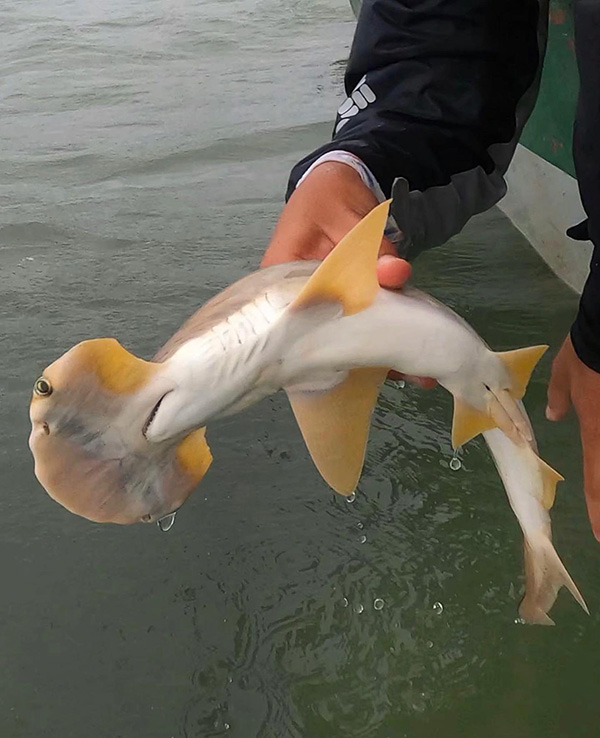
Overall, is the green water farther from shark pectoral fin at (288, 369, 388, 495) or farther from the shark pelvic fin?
the shark pelvic fin

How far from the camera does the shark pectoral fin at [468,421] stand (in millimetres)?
1146

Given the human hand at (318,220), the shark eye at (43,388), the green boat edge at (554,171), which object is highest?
the shark eye at (43,388)

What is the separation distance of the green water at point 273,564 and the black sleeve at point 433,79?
63cm

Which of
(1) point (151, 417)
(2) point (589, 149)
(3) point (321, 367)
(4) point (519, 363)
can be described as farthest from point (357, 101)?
(1) point (151, 417)

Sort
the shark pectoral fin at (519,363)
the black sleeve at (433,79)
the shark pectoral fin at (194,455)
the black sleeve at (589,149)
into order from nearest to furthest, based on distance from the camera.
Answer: the shark pectoral fin at (194,455), the shark pectoral fin at (519,363), the black sleeve at (589,149), the black sleeve at (433,79)

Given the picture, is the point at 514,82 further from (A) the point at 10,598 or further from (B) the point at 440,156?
(A) the point at 10,598

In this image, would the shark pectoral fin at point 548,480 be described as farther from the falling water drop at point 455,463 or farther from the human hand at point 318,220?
the falling water drop at point 455,463

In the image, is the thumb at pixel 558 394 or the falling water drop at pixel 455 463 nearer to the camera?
the thumb at pixel 558 394

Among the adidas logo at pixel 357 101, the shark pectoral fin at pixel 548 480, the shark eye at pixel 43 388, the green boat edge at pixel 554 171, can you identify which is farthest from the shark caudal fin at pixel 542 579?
the green boat edge at pixel 554 171

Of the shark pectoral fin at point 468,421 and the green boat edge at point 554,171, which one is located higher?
the shark pectoral fin at point 468,421

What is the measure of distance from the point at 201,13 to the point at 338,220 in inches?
181

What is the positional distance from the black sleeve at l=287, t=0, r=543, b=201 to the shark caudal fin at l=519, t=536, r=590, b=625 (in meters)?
0.66

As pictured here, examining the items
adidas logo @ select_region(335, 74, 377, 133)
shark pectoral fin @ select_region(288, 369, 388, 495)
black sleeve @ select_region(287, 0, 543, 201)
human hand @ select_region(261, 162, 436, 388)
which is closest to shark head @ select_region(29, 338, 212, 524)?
shark pectoral fin @ select_region(288, 369, 388, 495)

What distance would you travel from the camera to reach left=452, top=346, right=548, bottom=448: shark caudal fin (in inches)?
45.0
